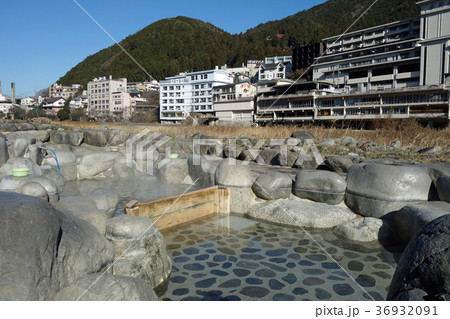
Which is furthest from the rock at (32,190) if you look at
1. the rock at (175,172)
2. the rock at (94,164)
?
the rock at (94,164)

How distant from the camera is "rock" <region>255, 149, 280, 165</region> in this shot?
12273mm

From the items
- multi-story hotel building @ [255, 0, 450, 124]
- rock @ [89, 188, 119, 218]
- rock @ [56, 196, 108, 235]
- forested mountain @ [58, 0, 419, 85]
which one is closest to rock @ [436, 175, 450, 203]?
rock @ [56, 196, 108, 235]

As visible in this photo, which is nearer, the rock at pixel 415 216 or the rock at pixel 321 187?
the rock at pixel 415 216

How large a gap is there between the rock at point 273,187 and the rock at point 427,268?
4.91 metres

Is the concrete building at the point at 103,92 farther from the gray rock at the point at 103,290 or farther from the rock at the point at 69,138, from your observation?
the gray rock at the point at 103,290

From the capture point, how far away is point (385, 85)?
4475 cm

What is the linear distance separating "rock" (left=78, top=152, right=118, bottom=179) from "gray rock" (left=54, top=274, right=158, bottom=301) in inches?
346

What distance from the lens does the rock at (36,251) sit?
7.95ft

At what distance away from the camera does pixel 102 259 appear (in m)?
3.57

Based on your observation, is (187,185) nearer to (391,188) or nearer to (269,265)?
(269,265)

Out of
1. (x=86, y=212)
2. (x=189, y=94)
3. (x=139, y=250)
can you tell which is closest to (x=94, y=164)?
(x=86, y=212)

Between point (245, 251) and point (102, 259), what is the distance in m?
2.51

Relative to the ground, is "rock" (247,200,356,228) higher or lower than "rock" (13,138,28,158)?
lower

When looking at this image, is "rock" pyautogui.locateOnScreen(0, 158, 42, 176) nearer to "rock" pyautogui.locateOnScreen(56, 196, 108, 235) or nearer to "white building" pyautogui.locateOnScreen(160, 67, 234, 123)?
"rock" pyautogui.locateOnScreen(56, 196, 108, 235)
